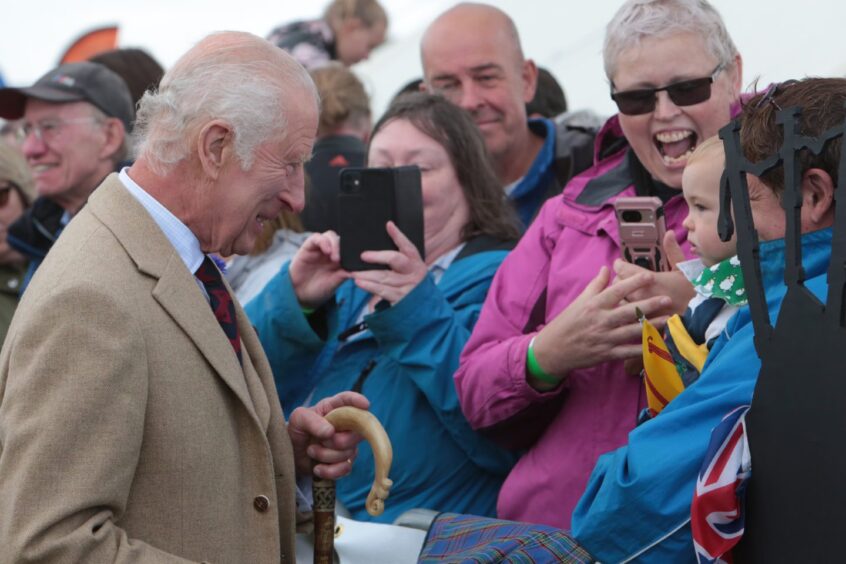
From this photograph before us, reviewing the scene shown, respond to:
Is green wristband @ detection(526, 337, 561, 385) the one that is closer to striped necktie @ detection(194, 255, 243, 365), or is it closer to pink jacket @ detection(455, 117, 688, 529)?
pink jacket @ detection(455, 117, 688, 529)

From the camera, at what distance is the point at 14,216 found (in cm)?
530

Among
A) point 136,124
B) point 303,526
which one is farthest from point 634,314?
point 136,124

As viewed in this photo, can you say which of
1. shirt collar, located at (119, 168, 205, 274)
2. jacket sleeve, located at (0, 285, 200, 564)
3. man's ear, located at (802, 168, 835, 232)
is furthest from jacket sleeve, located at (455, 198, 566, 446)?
jacket sleeve, located at (0, 285, 200, 564)

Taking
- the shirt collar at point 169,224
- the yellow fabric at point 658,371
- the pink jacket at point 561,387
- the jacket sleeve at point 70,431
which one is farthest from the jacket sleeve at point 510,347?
the jacket sleeve at point 70,431

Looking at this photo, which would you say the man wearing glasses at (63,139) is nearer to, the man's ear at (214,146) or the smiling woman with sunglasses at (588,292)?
the smiling woman with sunglasses at (588,292)

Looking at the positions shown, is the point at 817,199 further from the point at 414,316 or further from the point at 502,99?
the point at 502,99

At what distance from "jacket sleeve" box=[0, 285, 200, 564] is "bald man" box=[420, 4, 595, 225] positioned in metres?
2.31

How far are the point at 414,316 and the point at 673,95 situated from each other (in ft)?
2.83

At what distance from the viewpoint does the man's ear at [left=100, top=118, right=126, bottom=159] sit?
4863mm

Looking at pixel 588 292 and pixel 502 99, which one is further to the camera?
pixel 502 99

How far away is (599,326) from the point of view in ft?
9.41

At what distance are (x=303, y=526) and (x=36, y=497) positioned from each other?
90cm

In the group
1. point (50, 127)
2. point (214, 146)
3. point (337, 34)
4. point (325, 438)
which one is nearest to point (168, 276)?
point (214, 146)

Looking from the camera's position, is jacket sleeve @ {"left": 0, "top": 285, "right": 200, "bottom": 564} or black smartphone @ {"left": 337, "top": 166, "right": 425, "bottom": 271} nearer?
jacket sleeve @ {"left": 0, "top": 285, "right": 200, "bottom": 564}
